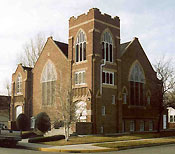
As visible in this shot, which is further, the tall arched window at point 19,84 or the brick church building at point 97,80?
the tall arched window at point 19,84

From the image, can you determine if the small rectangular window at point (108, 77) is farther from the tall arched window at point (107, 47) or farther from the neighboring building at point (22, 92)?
the neighboring building at point (22, 92)

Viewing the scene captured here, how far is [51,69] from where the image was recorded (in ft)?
134

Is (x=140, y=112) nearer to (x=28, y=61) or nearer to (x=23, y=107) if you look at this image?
(x=23, y=107)

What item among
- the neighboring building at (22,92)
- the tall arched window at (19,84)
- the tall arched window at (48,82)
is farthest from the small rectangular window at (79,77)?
the tall arched window at (19,84)

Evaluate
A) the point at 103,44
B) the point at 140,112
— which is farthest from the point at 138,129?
the point at 103,44

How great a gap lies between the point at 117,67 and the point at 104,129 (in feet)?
25.1

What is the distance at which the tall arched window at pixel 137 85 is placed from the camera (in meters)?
39.3

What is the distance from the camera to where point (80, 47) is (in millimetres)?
35219

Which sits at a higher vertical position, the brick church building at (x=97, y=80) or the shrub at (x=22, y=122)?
the brick church building at (x=97, y=80)

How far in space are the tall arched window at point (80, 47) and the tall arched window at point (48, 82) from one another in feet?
18.6

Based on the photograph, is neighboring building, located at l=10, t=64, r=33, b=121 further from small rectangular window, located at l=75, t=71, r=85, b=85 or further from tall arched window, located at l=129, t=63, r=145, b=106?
tall arched window, located at l=129, t=63, r=145, b=106

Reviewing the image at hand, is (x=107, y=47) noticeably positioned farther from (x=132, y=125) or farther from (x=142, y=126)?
(x=142, y=126)

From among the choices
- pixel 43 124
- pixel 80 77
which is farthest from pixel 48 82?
pixel 43 124

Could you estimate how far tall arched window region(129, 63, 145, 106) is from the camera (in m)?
39.3
